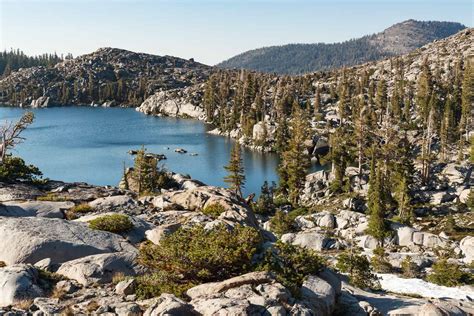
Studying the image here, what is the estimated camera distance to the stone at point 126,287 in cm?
1591

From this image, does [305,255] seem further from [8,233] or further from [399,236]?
[399,236]

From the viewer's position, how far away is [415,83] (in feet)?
502

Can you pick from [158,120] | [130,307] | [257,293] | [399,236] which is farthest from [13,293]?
[158,120]

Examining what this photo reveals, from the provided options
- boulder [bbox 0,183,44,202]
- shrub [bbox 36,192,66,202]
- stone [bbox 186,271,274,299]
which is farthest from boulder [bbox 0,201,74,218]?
stone [bbox 186,271,274,299]

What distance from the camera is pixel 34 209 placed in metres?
26.2

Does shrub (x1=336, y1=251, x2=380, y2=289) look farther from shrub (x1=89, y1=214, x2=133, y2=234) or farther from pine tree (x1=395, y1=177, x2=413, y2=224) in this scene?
pine tree (x1=395, y1=177, x2=413, y2=224)

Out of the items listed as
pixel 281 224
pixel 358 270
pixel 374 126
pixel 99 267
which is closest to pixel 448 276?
pixel 358 270

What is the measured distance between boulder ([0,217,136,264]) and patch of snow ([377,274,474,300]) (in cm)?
2366

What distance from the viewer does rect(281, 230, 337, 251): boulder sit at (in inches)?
1961

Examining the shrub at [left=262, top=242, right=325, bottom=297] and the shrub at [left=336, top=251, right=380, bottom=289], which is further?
the shrub at [left=336, top=251, right=380, bottom=289]

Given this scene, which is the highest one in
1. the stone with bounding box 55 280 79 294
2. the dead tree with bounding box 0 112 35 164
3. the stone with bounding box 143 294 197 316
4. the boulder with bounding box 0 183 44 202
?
the dead tree with bounding box 0 112 35 164

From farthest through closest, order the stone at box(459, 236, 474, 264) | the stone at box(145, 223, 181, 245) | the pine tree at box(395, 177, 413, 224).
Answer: the pine tree at box(395, 177, 413, 224)
the stone at box(459, 236, 474, 264)
the stone at box(145, 223, 181, 245)

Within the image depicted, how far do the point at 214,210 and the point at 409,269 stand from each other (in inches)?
891

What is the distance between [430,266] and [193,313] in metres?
35.5
